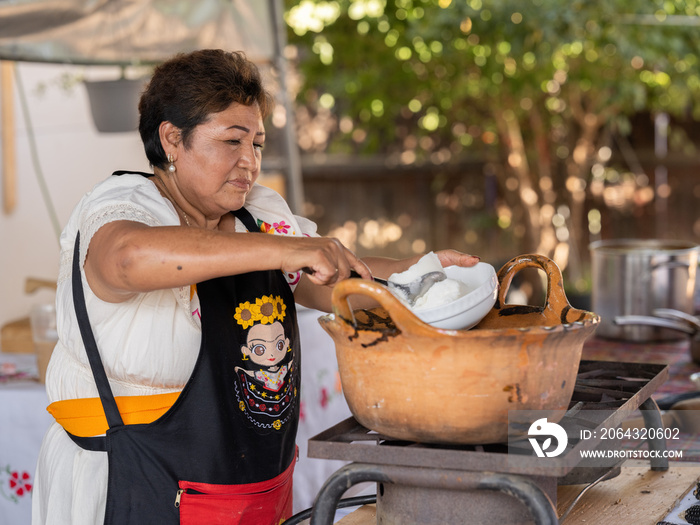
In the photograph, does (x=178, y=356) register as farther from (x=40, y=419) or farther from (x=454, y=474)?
(x=40, y=419)

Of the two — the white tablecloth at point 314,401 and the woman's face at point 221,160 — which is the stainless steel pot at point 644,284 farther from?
the woman's face at point 221,160

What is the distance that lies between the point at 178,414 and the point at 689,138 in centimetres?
697

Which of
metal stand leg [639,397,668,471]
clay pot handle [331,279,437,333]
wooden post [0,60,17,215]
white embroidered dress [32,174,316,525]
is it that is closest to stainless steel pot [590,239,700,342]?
metal stand leg [639,397,668,471]

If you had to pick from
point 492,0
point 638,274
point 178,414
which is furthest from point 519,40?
point 178,414

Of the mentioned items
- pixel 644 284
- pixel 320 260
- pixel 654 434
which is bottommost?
pixel 654 434

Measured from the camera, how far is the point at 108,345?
155 centimetres

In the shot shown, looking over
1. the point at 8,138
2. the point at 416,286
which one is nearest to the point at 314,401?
the point at 416,286

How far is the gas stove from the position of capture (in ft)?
3.72

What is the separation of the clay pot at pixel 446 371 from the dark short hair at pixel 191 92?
567mm

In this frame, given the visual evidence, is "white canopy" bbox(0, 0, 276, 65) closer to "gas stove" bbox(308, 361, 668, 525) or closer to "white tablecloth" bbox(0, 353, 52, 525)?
"white tablecloth" bbox(0, 353, 52, 525)

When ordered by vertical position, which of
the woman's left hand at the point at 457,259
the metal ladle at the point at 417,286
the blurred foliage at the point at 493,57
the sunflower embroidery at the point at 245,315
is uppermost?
the blurred foliage at the point at 493,57

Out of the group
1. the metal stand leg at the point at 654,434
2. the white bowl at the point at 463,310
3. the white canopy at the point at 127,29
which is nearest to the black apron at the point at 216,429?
the white bowl at the point at 463,310

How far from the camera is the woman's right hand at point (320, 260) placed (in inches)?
50.3

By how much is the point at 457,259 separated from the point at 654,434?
1.96 ft
